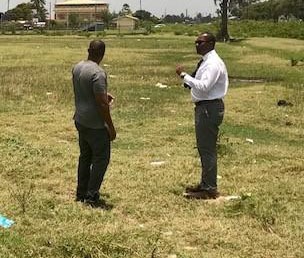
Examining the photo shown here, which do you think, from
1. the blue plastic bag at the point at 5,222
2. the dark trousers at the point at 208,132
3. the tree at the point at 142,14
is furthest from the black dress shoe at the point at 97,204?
the tree at the point at 142,14

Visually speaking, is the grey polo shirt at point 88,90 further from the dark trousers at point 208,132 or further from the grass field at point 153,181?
the dark trousers at point 208,132

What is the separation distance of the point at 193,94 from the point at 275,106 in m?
8.01

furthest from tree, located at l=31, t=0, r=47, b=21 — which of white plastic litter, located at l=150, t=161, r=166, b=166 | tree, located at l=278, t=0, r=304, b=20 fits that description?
white plastic litter, located at l=150, t=161, r=166, b=166

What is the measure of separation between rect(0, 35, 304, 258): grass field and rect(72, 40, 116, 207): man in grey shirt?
406mm

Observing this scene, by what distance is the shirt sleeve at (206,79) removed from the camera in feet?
22.5

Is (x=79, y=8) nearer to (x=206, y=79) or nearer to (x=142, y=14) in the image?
(x=142, y=14)

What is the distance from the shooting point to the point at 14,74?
20.4 m

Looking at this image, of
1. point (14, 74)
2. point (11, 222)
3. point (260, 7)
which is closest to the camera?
point (11, 222)

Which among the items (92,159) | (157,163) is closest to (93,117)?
(92,159)

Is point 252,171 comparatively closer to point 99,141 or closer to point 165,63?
point 99,141

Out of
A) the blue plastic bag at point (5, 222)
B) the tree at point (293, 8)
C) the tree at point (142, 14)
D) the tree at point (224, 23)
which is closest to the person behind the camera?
the blue plastic bag at point (5, 222)

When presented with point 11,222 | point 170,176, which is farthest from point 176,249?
point 170,176

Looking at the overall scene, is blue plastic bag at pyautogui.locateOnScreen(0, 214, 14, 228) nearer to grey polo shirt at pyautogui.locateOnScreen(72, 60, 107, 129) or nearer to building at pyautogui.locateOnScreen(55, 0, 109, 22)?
grey polo shirt at pyautogui.locateOnScreen(72, 60, 107, 129)

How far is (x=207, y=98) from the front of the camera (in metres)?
7.02
